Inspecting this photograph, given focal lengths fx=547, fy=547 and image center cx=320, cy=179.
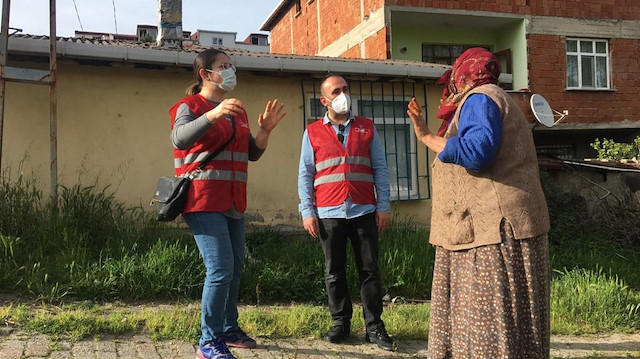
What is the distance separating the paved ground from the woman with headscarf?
1183mm

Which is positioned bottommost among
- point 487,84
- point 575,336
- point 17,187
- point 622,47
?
point 575,336

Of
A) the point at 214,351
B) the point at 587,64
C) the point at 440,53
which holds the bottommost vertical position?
the point at 214,351

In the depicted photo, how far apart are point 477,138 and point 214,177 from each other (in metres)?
1.57

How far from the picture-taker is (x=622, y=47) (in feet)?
50.8

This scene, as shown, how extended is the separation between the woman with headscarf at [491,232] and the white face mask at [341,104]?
1.29 meters

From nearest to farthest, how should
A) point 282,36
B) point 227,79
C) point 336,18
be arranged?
point 227,79, point 336,18, point 282,36

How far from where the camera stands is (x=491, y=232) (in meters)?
2.49

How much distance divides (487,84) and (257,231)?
186 inches

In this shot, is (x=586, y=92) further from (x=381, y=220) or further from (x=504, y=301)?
(x=504, y=301)

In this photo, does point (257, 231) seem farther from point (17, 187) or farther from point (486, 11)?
point (486, 11)

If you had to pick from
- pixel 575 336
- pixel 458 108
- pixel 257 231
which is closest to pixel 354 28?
pixel 257 231

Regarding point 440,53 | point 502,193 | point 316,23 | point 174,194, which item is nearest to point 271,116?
point 174,194

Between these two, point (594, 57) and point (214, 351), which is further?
point (594, 57)

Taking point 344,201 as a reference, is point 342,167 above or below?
above
